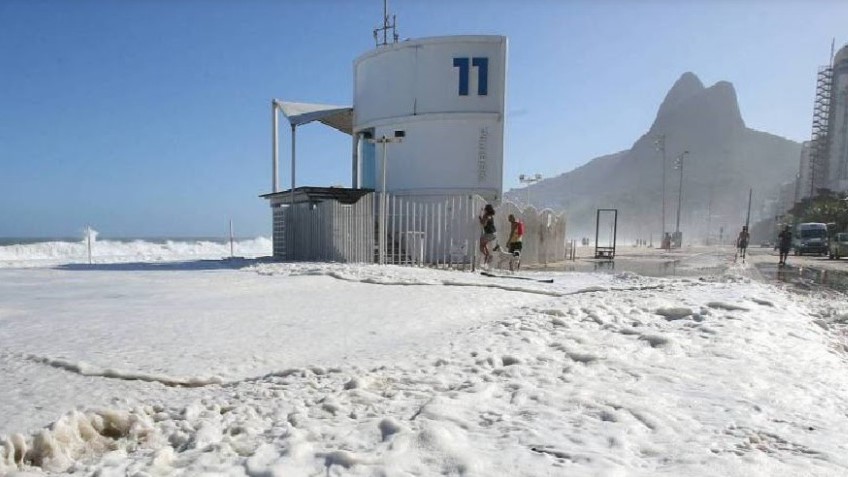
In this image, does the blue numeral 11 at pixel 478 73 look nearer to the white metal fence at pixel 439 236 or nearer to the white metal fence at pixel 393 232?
the white metal fence at pixel 393 232

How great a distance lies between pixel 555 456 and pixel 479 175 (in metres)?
15.5

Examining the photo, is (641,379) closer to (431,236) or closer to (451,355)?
(451,355)

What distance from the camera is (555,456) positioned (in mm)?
2426

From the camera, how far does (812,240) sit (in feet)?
112

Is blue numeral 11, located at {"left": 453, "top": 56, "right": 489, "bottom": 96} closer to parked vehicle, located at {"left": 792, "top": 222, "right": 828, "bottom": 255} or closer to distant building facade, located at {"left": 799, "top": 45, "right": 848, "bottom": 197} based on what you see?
parked vehicle, located at {"left": 792, "top": 222, "right": 828, "bottom": 255}

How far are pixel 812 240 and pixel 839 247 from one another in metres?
6.76

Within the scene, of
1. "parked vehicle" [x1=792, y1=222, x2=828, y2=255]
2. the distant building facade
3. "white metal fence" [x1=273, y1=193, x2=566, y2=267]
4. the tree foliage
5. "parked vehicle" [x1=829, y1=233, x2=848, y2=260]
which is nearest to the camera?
"white metal fence" [x1=273, y1=193, x2=566, y2=267]

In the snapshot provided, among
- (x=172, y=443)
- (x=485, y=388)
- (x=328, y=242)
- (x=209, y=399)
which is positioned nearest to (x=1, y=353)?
(x=209, y=399)

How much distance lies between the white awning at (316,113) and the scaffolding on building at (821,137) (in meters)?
92.6

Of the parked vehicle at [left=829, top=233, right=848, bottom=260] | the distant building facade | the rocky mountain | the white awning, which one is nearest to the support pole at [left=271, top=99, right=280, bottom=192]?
the white awning

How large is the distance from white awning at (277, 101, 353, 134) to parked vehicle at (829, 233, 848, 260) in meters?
30.2

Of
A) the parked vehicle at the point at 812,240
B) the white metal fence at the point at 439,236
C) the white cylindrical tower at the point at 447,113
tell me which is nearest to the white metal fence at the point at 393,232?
the white metal fence at the point at 439,236

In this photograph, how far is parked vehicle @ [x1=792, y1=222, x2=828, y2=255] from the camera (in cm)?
3388

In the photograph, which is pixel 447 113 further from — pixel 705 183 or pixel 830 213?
pixel 705 183
